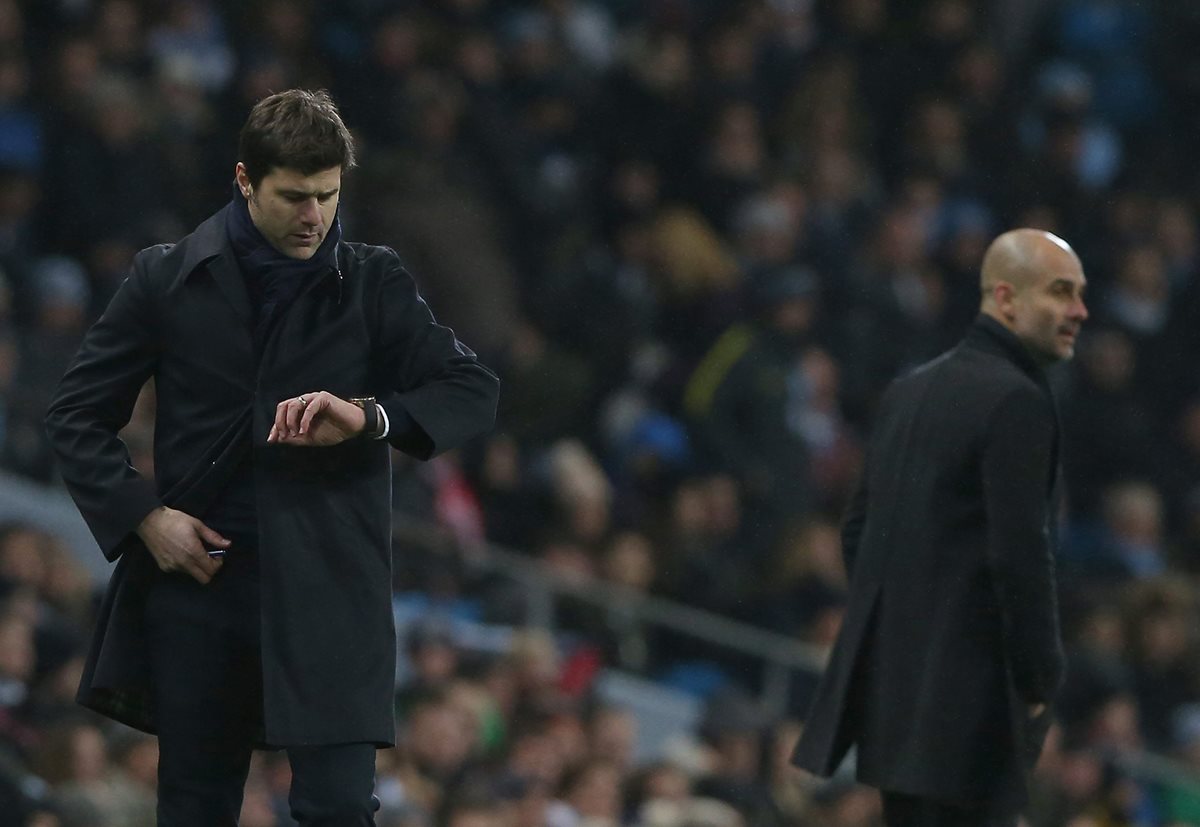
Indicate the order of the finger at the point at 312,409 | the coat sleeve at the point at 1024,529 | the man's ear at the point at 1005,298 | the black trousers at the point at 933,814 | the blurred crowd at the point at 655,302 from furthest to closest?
1. the blurred crowd at the point at 655,302
2. the man's ear at the point at 1005,298
3. the black trousers at the point at 933,814
4. the coat sleeve at the point at 1024,529
5. the finger at the point at 312,409

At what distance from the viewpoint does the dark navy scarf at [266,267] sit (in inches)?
176

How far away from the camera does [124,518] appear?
4.43m

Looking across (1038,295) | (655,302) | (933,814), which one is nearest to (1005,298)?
(1038,295)

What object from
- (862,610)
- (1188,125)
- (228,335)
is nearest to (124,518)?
(228,335)

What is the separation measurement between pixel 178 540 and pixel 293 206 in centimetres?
65

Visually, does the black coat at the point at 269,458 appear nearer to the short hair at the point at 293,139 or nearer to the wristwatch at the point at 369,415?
the wristwatch at the point at 369,415

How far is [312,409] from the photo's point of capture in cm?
417

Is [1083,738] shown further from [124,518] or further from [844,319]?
[124,518]

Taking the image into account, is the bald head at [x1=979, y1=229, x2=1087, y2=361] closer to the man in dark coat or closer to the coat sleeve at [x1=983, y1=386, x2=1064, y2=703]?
the coat sleeve at [x1=983, y1=386, x2=1064, y2=703]

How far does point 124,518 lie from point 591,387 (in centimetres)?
738

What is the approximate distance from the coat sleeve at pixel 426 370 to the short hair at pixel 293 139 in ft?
1.07

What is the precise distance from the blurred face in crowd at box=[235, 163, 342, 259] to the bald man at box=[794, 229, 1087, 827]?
1699 mm

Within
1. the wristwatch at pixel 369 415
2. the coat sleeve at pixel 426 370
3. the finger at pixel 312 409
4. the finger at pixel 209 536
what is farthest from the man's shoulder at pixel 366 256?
the finger at pixel 209 536

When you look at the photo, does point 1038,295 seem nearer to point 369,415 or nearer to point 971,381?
point 971,381
